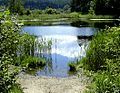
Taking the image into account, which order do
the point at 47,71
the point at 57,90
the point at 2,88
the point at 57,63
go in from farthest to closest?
the point at 57,63 → the point at 47,71 → the point at 57,90 → the point at 2,88

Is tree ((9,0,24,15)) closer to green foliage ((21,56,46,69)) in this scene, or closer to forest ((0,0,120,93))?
forest ((0,0,120,93))

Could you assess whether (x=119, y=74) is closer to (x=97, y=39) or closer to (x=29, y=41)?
(x=97, y=39)

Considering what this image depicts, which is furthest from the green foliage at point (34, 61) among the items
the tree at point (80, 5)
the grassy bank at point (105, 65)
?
the tree at point (80, 5)

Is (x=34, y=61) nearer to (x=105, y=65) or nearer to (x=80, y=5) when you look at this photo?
(x=105, y=65)

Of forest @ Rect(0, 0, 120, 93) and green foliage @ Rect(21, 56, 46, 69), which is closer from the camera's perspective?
forest @ Rect(0, 0, 120, 93)

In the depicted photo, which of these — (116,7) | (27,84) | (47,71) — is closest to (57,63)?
(47,71)

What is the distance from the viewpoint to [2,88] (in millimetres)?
7195

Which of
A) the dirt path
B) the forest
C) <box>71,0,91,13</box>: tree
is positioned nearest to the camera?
the forest

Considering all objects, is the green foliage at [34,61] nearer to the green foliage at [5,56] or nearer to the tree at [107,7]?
the green foliage at [5,56]

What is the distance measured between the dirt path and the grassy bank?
112cm

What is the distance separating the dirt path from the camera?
15.8 m

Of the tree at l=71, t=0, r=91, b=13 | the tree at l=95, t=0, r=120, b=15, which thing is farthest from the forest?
the tree at l=71, t=0, r=91, b=13

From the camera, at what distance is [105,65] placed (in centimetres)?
1584

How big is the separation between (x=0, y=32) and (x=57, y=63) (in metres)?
17.1
